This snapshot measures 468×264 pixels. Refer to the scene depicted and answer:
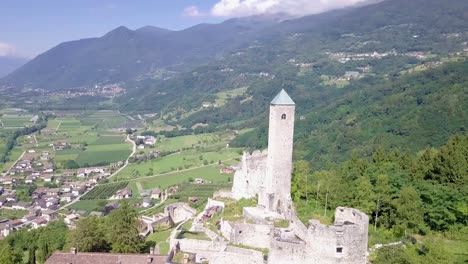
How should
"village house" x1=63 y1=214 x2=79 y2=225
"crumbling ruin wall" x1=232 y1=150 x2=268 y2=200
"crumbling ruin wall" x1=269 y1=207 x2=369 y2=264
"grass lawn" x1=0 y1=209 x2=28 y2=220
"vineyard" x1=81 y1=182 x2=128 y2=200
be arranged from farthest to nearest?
"vineyard" x1=81 y1=182 x2=128 y2=200 → "grass lawn" x1=0 y1=209 x2=28 y2=220 → "village house" x1=63 y1=214 x2=79 y2=225 → "crumbling ruin wall" x1=232 y1=150 x2=268 y2=200 → "crumbling ruin wall" x1=269 y1=207 x2=369 y2=264

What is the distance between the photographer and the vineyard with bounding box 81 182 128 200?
93312 mm

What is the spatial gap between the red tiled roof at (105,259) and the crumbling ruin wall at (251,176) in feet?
36.4

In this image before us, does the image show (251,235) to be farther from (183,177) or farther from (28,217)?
(183,177)

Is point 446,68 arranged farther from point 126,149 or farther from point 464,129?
point 126,149

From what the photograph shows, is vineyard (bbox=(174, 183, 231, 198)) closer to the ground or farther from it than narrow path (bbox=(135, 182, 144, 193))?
farther from it

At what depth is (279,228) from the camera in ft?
101

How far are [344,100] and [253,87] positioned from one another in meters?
78.9

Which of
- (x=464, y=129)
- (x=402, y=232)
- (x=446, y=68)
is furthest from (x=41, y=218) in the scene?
(x=446, y=68)

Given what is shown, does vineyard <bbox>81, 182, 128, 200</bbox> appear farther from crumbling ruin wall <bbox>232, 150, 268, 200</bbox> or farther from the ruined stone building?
the ruined stone building

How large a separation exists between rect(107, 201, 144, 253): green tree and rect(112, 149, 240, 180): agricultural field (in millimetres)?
70792

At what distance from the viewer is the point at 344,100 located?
120438 millimetres

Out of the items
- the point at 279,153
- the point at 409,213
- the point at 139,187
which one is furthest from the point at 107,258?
the point at 139,187

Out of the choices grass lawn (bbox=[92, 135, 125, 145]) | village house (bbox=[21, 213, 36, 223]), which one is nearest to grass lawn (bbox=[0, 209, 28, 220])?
village house (bbox=[21, 213, 36, 223])

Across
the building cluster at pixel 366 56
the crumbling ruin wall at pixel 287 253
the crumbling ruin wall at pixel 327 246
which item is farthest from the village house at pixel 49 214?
the building cluster at pixel 366 56
